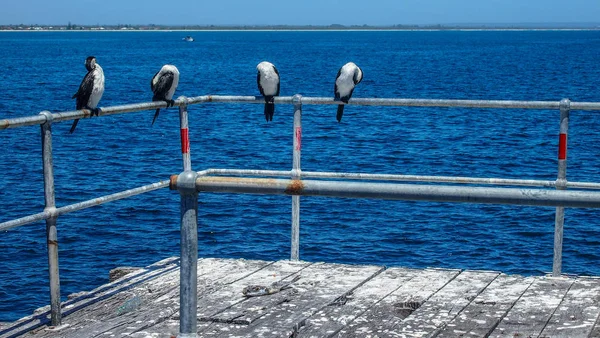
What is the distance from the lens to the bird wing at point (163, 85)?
914 centimetres

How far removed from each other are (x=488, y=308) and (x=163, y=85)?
4892mm

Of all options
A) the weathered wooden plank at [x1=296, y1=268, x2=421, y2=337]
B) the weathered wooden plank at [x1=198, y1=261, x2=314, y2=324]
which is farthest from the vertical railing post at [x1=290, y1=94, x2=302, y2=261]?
the weathered wooden plank at [x1=296, y1=268, x2=421, y2=337]

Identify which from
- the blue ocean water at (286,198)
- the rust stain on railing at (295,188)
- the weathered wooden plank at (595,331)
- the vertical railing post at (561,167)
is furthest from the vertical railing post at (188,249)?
the blue ocean water at (286,198)

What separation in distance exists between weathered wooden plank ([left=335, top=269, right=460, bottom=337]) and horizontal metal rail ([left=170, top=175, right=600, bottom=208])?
92.5 inches

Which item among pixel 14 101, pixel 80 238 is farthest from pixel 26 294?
pixel 14 101

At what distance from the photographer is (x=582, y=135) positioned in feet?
110

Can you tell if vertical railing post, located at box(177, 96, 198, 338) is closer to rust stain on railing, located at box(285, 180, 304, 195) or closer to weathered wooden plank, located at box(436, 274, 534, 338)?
rust stain on railing, located at box(285, 180, 304, 195)

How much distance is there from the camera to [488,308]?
552cm

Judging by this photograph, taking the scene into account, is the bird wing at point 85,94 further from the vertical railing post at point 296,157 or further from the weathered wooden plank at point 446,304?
the weathered wooden plank at point 446,304

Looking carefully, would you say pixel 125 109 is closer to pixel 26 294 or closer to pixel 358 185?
pixel 358 185

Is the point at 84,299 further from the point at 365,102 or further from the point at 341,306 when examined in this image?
the point at 365,102

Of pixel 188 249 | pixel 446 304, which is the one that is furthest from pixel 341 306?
pixel 188 249

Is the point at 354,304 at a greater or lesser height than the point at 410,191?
lesser

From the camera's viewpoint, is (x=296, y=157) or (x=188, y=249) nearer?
(x=188, y=249)
